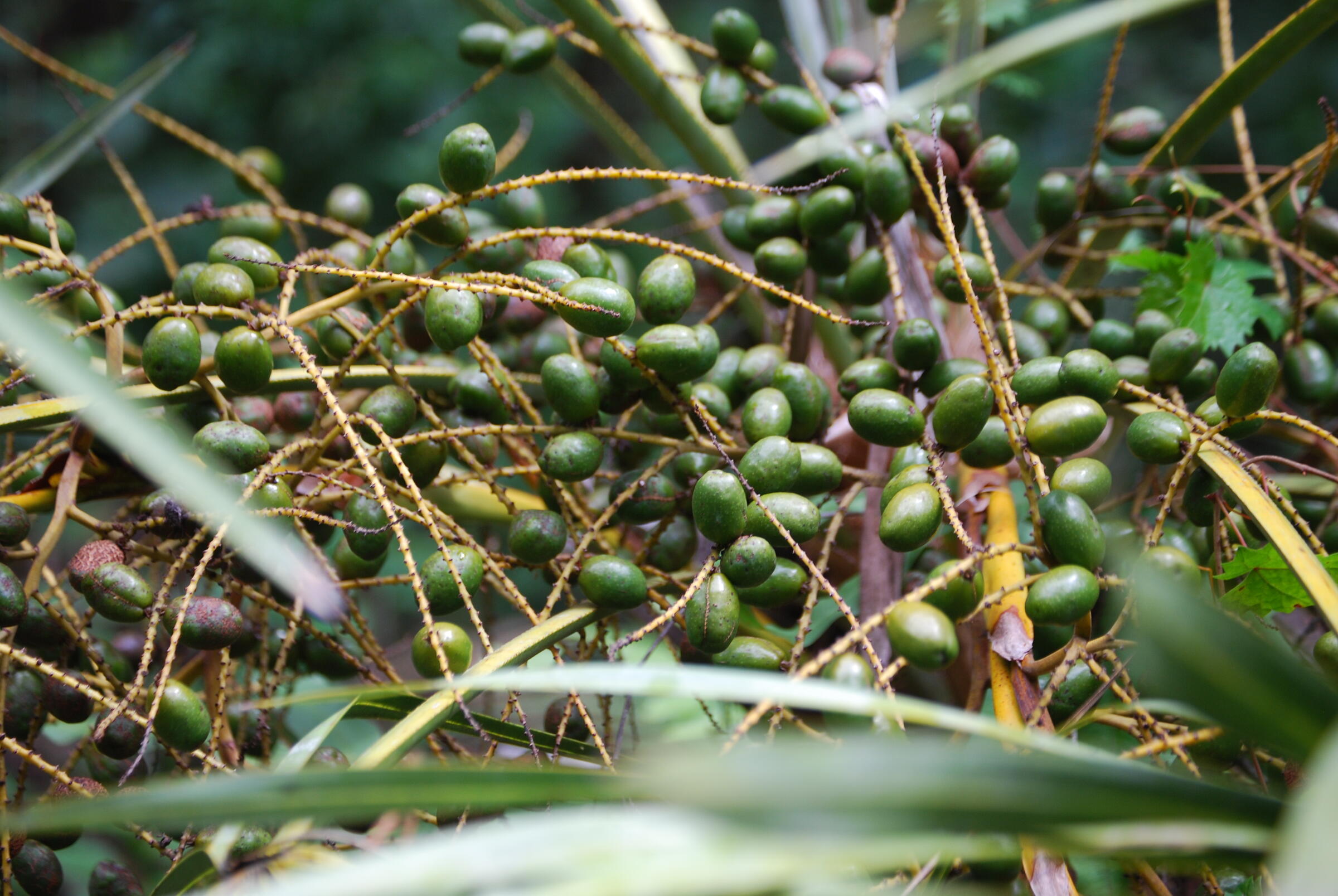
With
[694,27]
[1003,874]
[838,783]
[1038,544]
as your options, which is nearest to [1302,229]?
[1038,544]

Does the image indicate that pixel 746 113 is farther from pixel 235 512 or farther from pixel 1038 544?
pixel 235 512

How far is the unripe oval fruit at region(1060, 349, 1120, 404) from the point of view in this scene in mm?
556

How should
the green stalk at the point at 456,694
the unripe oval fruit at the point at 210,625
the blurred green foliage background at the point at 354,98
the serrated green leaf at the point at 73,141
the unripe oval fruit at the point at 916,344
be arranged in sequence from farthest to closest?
1. the blurred green foliage background at the point at 354,98
2. the serrated green leaf at the point at 73,141
3. the unripe oval fruit at the point at 916,344
4. the unripe oval fruit at the point at 210,625
5. the green stalk at the point at 456,694

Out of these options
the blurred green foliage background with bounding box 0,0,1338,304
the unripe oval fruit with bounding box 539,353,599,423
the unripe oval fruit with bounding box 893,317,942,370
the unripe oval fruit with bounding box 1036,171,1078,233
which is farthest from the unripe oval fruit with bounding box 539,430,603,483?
the blurred green foliage background with bounding box 0,0,1338,304

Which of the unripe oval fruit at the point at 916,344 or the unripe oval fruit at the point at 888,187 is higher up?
the unripe oval fruit at the point at 888,187

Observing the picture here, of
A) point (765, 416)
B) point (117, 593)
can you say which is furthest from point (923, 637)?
point (117, 593)

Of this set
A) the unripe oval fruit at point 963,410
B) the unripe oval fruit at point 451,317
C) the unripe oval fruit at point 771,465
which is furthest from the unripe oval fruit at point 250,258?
the unripe oval fruit at point 963,410

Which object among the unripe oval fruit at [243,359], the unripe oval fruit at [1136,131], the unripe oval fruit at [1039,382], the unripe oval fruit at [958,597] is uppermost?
the unripe oval fruit at [243,359]

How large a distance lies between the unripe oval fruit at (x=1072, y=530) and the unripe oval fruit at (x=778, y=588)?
0.15 metres

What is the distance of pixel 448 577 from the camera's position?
54 centimetres

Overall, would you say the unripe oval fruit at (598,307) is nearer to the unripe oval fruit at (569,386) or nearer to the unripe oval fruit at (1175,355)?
the unripe oval fruit at (569,386)

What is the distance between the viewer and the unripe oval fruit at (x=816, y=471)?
59 cm

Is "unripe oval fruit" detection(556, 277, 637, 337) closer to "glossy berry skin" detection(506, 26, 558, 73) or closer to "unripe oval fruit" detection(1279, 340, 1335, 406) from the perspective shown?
"glossy berry skin" detection(506, 26, 558, 73)

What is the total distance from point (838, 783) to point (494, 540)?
22.3 inches
